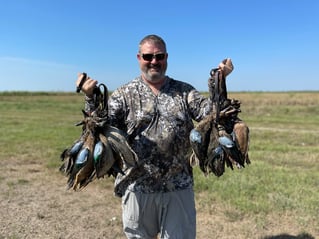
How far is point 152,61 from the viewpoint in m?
3.55

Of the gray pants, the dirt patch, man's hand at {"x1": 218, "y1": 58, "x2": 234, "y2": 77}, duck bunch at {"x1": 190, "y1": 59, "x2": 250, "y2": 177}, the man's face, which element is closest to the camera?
duck bunch at {"x1": 190, "y1": 59, "x2": 250, "y2": 177}

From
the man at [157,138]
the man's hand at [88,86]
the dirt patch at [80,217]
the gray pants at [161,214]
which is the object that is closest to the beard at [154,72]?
the man at [157,138]

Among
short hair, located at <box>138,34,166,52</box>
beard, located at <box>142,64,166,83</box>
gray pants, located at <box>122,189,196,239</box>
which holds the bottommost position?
gray pants, located at <box>122,189,196,239</box>

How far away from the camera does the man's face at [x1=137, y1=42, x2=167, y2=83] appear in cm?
354

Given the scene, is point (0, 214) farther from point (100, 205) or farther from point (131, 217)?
point (131, 217)

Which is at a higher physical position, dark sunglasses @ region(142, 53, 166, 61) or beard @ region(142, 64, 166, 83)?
dark sunglasses @ region(142, 53, 166, 61)

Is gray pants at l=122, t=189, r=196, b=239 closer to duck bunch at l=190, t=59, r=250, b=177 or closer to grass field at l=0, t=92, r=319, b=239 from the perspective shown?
duck bunch at l=190, t=59, r=250, b=177

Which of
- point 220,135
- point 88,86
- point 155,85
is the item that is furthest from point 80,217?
point 220,135

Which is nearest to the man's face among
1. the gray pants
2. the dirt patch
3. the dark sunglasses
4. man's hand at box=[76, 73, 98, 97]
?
the dark sunglasses

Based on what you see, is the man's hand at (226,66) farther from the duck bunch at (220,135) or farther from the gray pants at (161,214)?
the gray pants at (161,214)

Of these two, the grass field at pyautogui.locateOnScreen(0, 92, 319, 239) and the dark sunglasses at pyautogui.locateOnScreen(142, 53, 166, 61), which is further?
the grass field at pyautogui.locateOnScreen(0, 92, 319, 239)

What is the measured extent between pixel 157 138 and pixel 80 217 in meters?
3.80

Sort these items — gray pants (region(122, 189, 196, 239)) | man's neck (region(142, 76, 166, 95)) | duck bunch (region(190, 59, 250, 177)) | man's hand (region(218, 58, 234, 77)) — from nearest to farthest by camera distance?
duck bunch (region(190, 59, 250, 177)) → man's hand (region(218, 58, 234, 77)) → man's neck (region(142, 76, 166, 95)) → gray pants (region(122, 189, 196, 239))

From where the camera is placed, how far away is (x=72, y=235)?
6.18 m
